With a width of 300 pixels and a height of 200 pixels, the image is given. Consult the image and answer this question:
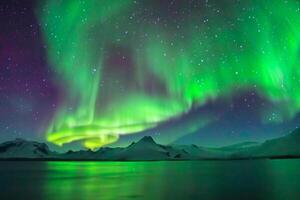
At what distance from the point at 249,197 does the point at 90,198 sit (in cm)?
1477

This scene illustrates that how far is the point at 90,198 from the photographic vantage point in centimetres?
3650

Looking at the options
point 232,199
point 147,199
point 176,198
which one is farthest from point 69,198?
point 232,199

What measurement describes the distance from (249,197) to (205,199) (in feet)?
13.4

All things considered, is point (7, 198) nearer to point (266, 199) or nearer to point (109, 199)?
point (109, 199)

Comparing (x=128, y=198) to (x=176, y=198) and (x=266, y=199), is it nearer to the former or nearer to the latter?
(x=176, y=198)

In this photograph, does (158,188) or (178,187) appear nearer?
(158,188)

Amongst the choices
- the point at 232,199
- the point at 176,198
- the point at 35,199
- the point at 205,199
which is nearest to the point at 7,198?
the point at 35,199

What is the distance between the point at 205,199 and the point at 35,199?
1622 centimetres

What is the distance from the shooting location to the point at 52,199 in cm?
3712

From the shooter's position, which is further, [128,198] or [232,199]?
[128,198]

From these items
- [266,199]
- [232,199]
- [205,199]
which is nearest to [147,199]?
[205,199]

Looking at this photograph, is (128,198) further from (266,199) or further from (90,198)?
(266,199)

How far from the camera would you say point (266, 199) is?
110 ft

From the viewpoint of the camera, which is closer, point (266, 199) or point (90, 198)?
point (266, 199)
